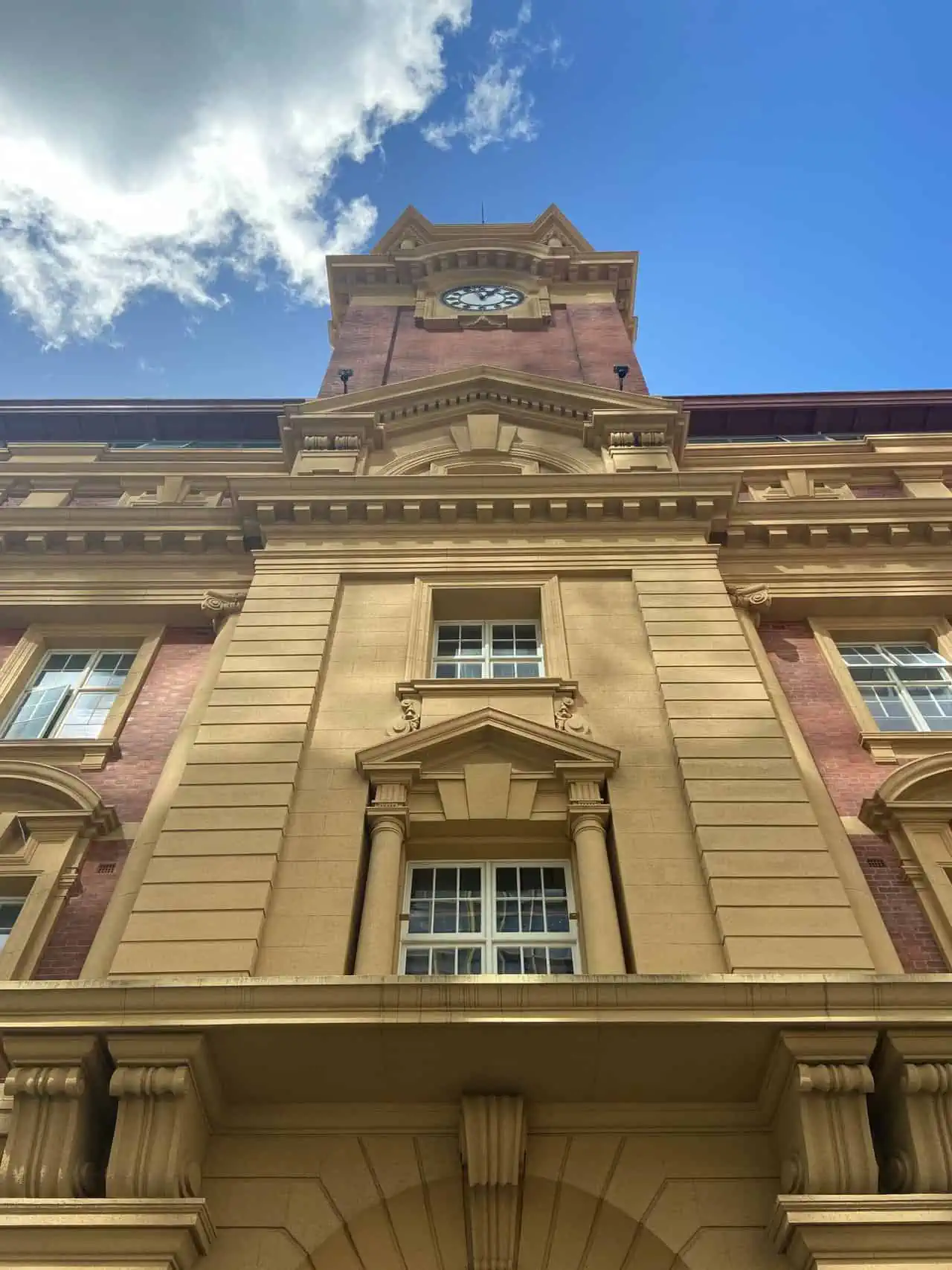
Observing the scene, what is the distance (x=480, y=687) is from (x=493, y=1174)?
622cm

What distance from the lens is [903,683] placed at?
1498 cm

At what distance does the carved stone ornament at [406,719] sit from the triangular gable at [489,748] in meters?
0.37

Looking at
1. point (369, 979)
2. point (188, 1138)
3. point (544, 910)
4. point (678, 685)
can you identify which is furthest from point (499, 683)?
point (188, 1138)

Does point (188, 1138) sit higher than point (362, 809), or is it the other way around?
point (362, 809)

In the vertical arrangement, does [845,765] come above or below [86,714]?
below

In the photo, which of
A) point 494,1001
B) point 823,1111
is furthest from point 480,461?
point 823,1111

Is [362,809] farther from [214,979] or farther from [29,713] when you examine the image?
[29,713]

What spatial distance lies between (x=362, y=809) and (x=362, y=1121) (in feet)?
11.6

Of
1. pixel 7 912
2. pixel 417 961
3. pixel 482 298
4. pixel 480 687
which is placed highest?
pixel 482 298

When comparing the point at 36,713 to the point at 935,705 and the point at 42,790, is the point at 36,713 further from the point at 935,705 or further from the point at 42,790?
the point at 935,705

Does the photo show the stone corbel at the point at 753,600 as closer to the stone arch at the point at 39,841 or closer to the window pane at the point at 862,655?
the window pane at the point at 862,655

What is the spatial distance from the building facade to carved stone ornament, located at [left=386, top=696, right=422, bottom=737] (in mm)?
35

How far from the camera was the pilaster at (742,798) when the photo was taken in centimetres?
955

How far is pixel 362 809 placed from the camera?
1145 centimetres
